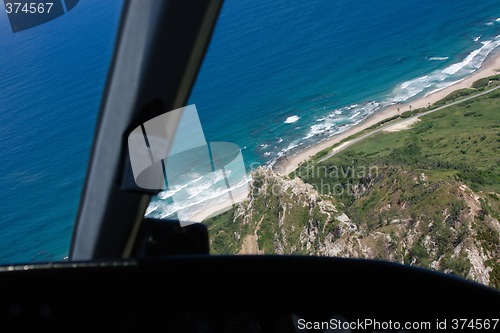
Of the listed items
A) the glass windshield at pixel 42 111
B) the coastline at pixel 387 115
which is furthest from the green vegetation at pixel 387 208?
the glass windshield at pixel 42 111

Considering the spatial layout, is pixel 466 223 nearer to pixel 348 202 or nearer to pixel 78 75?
pixel 348 202

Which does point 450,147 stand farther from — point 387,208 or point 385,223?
point 385,223

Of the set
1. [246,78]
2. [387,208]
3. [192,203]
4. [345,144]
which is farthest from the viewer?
[246,78]

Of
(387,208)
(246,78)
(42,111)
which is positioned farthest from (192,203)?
(246,78)

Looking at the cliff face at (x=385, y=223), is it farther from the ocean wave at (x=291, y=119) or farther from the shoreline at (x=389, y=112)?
the ocean wave at (x=291, y=119)

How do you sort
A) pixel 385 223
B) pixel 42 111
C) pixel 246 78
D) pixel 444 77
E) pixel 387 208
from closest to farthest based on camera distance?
pixel 42 111 → pixel 385 223 → pixel 387 208 → pixel 246 78 → pixel 444 77

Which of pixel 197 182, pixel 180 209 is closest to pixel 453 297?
pixel 180 209
